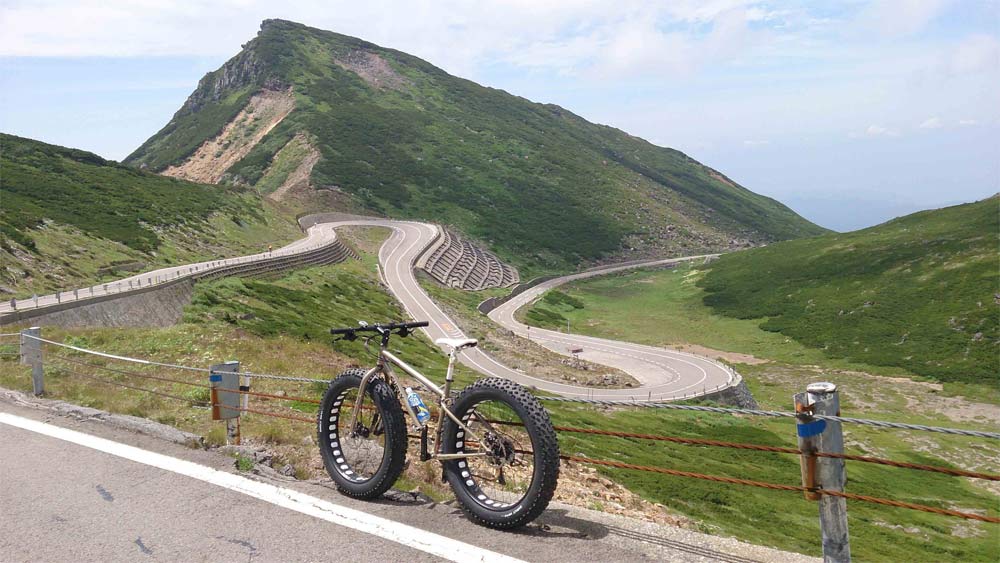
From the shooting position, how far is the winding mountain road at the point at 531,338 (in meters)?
58.2

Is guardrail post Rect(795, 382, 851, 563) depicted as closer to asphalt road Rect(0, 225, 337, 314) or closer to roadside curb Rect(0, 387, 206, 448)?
roadside curb Rect(0, 387, 206, 448)

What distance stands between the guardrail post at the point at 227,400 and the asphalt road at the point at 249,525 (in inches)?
49.1

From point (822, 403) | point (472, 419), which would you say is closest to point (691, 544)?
point (822, 403)

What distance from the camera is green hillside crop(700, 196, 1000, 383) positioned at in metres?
79.6

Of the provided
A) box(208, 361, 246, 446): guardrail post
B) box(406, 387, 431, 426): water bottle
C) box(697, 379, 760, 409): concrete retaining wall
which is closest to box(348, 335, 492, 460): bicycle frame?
box(406, 387, 431, 426): water bottle

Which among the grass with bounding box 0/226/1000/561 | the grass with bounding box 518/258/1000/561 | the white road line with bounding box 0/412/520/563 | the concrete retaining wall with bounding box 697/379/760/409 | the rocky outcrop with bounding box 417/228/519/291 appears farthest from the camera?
the rocky outcrop with bounding box 417/228/519/291

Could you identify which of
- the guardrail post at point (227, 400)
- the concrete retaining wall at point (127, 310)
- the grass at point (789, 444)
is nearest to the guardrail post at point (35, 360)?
the guardrail post at point (227, 400)

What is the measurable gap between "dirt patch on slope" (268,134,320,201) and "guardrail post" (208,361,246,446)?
422 feet

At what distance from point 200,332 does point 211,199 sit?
79.9m

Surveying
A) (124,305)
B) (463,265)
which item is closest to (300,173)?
(463,265)

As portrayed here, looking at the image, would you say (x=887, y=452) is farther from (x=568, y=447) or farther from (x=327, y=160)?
(x=327, y=160)

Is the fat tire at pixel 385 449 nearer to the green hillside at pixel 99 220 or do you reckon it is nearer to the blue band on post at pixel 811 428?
the blue band on post at pixel 811 428

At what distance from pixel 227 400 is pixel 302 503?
3.85 metres

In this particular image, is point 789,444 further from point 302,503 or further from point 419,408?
point 302,503
